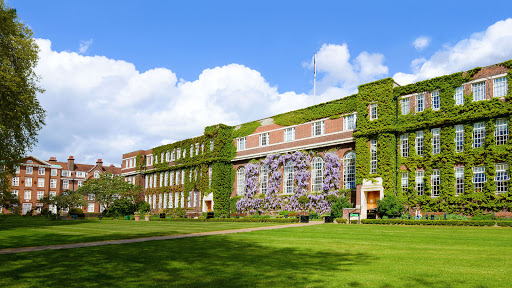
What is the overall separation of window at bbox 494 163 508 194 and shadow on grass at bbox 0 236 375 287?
23.6 meters

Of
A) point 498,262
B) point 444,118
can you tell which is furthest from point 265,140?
point 498,262

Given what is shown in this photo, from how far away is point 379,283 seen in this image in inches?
343

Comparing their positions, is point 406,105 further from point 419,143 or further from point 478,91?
point 478,91

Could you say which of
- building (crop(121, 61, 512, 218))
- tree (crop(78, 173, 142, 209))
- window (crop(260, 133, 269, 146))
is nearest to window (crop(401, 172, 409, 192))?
building (crop(121, 61, 512, 218))

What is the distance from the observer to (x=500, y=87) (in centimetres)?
3291

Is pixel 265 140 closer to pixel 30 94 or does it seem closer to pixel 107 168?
pixel 30 94

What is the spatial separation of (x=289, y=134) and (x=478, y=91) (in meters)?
21.5

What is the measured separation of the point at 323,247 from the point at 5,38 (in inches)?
1065

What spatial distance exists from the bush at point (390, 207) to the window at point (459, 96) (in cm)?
945

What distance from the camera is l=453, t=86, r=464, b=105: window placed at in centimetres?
3478

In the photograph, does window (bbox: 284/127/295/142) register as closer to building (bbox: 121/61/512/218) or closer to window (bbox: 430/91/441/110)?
building (bbox: 121/61/512/218)

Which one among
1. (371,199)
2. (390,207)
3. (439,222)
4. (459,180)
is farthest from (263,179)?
(439,222)

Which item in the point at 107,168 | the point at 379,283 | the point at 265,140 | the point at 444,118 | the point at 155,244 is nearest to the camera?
the point at 379,283

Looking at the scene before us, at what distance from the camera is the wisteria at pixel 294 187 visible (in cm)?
4372
